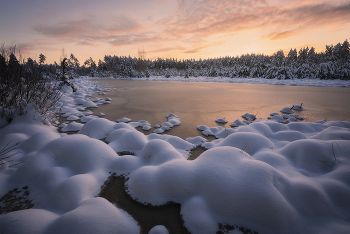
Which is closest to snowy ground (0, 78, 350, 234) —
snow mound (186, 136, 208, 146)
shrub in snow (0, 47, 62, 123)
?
snow mound (186, 136, 208, 146)

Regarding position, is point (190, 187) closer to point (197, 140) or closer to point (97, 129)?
point (197, 140)

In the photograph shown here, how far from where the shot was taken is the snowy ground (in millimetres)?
1009

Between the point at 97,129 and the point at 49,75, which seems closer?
the point at 97,129

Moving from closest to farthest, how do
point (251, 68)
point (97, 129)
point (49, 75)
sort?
point (97, 129) → point (49, 75) → point (251, 68)

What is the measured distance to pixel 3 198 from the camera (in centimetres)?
126

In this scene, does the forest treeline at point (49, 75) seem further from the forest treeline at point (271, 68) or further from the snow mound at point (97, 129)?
the snow mound at point (97, 129)

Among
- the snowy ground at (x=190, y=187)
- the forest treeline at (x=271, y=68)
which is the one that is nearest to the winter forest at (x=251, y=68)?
the forest treeline at (x=271, y=68)

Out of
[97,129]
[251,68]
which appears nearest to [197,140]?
[97,129]

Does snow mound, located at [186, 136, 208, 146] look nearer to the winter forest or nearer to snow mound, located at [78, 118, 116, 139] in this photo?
snow mound, located at [78, 118, 116, 139]

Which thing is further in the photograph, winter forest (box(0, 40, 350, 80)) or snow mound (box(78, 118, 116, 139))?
winter forest (box(0, 40, 350, 80))

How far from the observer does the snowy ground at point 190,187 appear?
1009 millimetres

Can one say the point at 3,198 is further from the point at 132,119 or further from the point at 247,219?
the point at 132,119

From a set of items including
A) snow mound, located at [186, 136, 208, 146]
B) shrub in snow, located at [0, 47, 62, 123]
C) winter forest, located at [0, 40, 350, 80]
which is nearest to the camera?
snow mound, located at [186, 136, 208, 146]

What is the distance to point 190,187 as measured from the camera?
1289 mm
